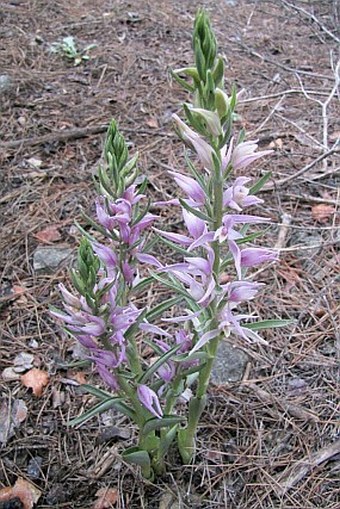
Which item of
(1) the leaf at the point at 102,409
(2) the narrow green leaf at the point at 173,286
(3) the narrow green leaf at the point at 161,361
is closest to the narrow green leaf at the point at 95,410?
(1) the leaf at the point at 102,409

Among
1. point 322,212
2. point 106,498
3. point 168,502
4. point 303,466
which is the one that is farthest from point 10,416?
point 322,212

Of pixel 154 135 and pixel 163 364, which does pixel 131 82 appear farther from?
pixel 163 364

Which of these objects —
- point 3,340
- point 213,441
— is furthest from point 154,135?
point 213,441

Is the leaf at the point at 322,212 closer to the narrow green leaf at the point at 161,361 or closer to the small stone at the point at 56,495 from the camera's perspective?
the narrow green leaf at the point at 161,361

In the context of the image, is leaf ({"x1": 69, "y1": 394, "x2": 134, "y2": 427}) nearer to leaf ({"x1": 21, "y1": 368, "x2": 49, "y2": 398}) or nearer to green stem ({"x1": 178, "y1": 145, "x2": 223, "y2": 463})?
green stem ({"x1": 178, "y1": 145, "x2": 223, "y2": 463})

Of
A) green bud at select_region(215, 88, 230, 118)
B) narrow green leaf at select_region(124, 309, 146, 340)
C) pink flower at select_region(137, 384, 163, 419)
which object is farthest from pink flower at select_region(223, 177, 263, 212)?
pink flower at select_region(137, 384, 163, 419)

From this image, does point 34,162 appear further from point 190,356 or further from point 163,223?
point 190,356

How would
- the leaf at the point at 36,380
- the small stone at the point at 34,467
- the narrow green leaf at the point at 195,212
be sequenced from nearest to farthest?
the narrow green leaf at the point at 195,212 < the small stone at the point at 34,467 < the leaf at the point at 36,380
